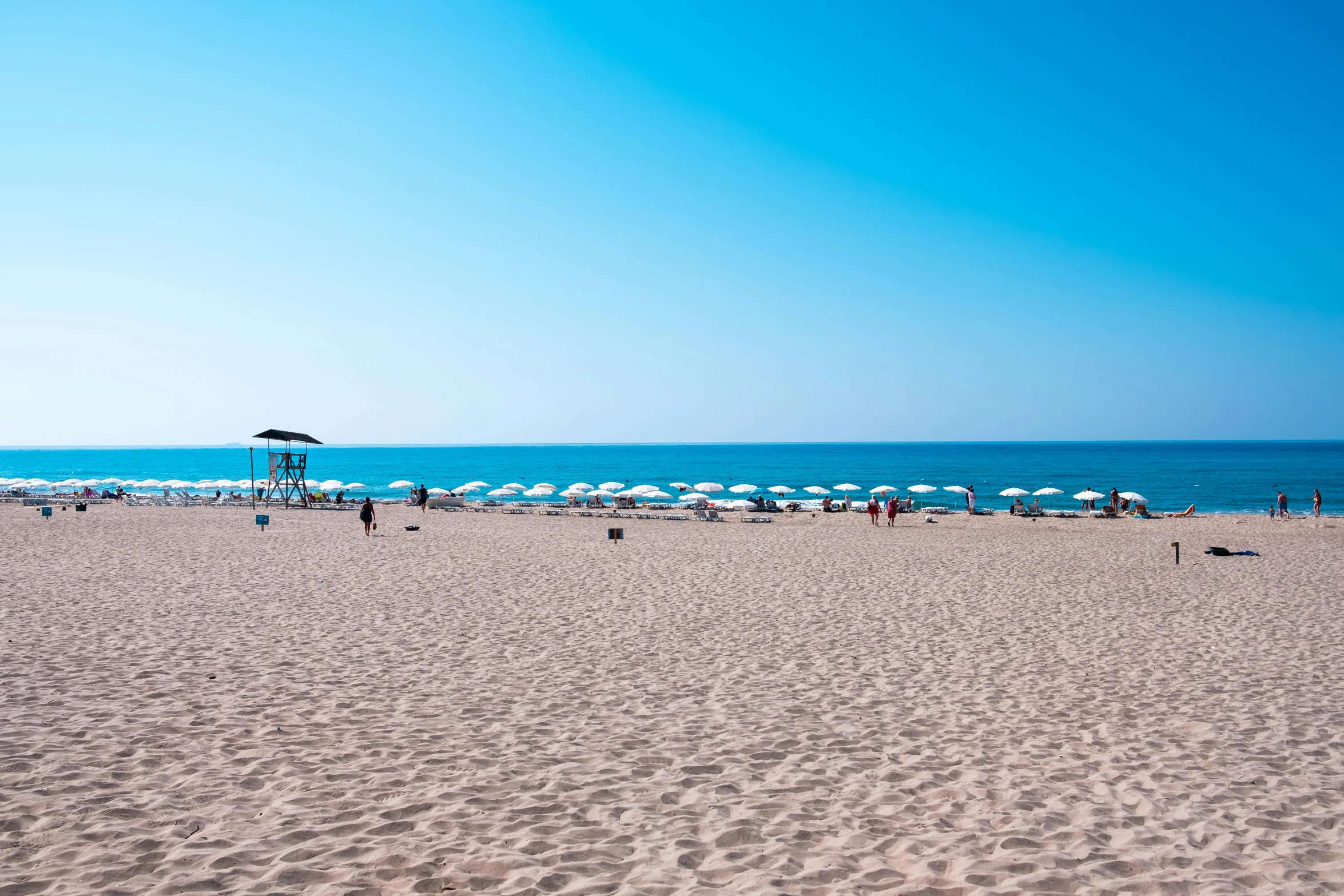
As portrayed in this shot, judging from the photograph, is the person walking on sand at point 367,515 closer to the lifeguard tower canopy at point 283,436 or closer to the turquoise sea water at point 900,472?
the lifeguard tower canopy at point 283,436

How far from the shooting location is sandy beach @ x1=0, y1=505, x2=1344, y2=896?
418 cm

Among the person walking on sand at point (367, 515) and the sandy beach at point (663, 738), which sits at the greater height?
the person walking on sand at point (367, 515)

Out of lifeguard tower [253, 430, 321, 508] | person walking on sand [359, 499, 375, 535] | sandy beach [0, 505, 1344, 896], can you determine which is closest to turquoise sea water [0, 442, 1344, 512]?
lifeguard tower [253, 430, 321, 508]

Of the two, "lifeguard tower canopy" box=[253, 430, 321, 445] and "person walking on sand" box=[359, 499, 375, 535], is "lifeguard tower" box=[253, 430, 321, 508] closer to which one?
"lifeguard tower canopy" box=[253, 430, 321, 445]

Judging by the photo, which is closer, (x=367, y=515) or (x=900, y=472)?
(x=367, y=515)

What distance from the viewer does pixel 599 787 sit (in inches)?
204

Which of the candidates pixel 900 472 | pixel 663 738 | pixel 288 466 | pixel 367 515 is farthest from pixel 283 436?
pixel 900 472

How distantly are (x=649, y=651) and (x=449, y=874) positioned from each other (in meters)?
5.17

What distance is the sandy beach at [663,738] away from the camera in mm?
4180

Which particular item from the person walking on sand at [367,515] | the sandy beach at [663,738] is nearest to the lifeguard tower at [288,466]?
the person walking on sand at [367,515]

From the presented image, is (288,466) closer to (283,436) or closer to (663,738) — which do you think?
(283,436)

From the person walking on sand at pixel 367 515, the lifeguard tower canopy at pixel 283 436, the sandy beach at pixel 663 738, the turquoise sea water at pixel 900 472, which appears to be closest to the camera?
the sandy beach at pixel 663 738

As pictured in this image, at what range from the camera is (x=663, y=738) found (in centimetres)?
620

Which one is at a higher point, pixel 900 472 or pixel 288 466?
pixel 288 466
